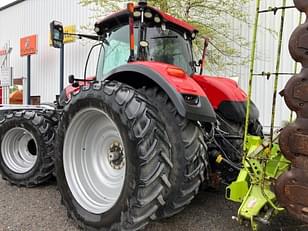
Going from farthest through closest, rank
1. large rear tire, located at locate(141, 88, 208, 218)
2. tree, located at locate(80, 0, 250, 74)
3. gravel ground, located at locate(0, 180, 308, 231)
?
tree, located at locate(80, 0, 250, 74) → gravel ground, located at locate(0, 180, 308, 231) → large rear tire, located at locate(141, 88, 208, 218)

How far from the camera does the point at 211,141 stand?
3330 mm

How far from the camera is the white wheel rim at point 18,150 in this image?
15.4 ft

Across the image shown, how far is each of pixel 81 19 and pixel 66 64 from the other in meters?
1.98

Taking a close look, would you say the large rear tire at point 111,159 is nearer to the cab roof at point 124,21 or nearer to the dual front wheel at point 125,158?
the dual front wheel at point 125,158

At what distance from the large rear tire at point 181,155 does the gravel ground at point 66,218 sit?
15.9 inches

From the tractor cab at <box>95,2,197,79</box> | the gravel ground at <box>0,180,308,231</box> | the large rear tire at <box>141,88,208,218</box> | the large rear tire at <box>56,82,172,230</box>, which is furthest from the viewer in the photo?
the tractor cab at <box>95,2,197,79</box>

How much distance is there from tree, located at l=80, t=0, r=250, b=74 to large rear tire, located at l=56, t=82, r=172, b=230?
6.18 meters

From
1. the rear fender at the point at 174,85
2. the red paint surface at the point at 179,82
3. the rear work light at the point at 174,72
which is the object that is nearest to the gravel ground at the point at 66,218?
the rear fender at the point at 174,85

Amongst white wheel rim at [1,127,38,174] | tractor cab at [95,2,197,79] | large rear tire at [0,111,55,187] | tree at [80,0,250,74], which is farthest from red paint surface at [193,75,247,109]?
tree at [80,0,250,74]

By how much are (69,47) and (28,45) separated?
9.01 feet

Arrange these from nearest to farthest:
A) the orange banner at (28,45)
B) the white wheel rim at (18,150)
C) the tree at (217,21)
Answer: the white wheel rim at (18,150) → the tree at (217,21) → the orange banner at (28,45)

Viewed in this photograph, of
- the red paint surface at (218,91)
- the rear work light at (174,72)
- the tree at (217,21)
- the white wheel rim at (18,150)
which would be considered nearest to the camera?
the rear work light at (174,72)

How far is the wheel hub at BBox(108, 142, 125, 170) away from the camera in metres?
3.09

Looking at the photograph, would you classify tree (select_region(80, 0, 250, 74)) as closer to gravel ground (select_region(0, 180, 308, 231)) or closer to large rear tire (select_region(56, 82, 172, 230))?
gravel ground (select_region(0, 180, 308, 231))
